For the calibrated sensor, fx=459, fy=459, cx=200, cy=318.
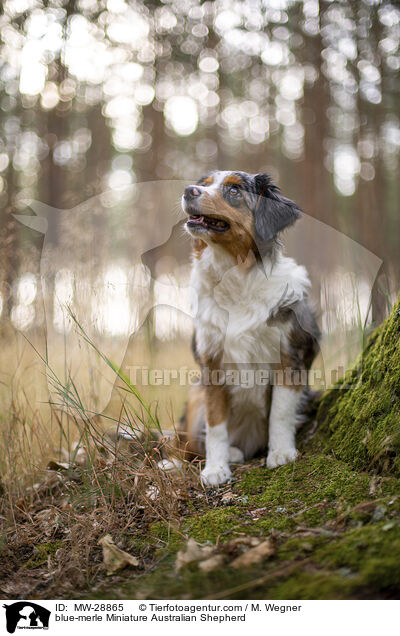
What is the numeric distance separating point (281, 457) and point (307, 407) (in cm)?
64

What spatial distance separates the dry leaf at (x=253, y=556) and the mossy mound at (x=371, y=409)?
23.7 inches

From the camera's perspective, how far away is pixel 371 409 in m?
2.14

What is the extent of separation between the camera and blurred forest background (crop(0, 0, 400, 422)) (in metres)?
5.94

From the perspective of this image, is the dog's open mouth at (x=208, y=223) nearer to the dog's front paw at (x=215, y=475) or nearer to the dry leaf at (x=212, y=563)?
the dog's front paw at (x=215, y=475)

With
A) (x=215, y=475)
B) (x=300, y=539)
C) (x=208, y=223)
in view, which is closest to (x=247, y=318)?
(x=208, y=223)

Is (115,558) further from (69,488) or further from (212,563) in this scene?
(69,488)

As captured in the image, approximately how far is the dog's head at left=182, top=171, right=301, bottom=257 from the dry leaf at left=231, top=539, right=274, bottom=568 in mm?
1781

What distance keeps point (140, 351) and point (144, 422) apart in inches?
37.4

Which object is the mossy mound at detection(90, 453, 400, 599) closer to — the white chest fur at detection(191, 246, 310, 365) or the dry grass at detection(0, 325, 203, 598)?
the dry grass at detection(0, 325, 203, 598)

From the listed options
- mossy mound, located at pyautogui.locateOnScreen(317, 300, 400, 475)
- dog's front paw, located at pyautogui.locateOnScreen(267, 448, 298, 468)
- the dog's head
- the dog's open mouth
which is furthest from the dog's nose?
dog's front paw, located at pyautogui.locateOnScreen(267, 448, 298, 468)

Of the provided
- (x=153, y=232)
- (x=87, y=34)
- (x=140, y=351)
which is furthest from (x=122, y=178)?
(x=140, y=351)

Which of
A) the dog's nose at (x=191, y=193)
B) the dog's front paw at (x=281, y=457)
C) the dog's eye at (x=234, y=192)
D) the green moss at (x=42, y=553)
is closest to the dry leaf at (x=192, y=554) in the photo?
the green moss at (x=42, y=553)

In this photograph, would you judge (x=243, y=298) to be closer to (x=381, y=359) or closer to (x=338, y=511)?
(x=381, y=359)

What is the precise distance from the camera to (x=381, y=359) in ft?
7.57
